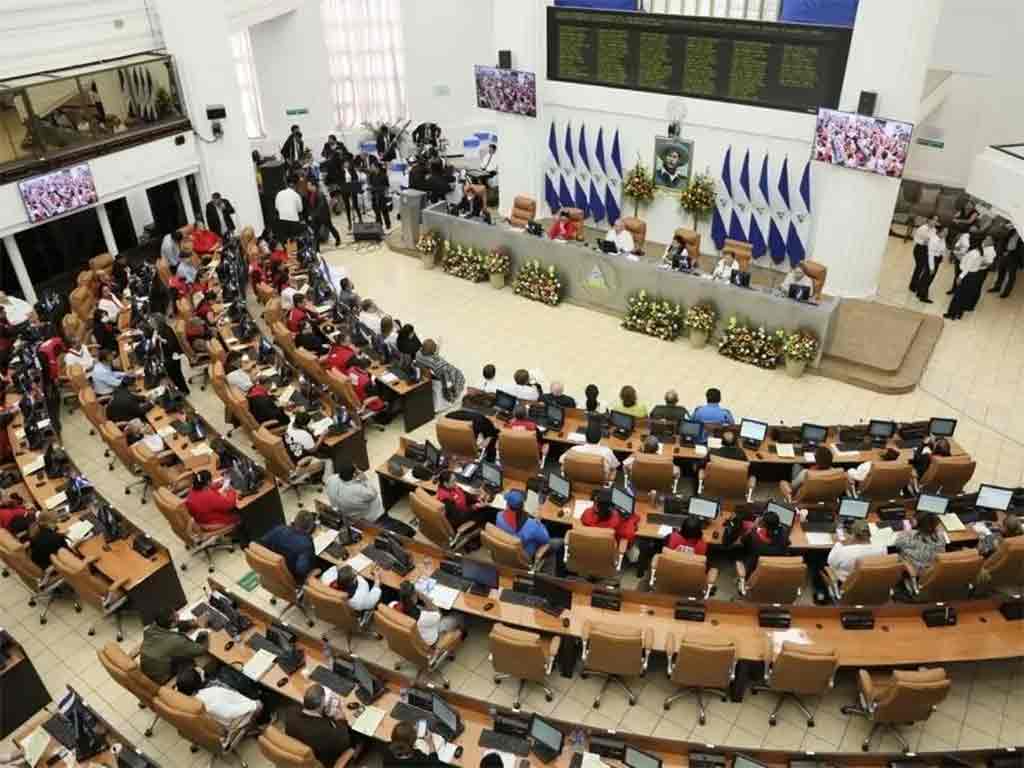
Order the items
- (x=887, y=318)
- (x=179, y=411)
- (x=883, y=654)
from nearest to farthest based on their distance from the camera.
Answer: (x=883, y=654)
(x=179, y=411)
(x=887, y=318)

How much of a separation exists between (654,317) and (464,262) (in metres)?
4.46

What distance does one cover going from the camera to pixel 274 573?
26.7ft

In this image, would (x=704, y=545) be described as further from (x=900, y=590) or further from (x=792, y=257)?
(x=792, y=257)

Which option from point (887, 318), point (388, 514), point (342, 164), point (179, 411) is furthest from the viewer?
point (342, 164)

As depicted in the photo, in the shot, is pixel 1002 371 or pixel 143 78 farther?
pixel 143 78

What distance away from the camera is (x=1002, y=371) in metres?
12.9

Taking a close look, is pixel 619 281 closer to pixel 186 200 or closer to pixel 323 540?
pixel 323 540

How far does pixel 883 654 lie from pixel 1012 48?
46.3 ft

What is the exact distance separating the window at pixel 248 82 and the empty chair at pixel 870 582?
59.4 feet

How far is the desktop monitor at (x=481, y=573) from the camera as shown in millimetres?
7852

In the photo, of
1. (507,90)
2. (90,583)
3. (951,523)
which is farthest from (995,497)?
(507,90)

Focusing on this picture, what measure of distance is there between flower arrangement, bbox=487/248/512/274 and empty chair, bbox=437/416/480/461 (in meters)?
6.24

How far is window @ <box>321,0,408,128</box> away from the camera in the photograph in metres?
21.2

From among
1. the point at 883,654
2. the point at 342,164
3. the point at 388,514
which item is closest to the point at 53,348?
the point at 388,514
